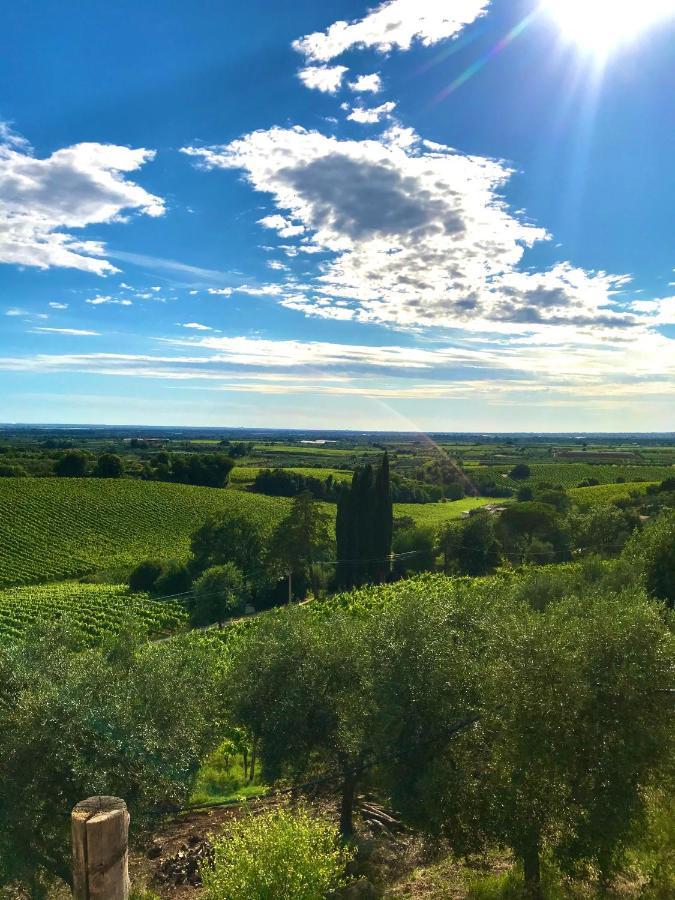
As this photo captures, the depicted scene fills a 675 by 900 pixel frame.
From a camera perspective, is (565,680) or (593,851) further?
(565,680)

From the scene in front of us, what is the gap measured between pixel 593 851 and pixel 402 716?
5368 mm

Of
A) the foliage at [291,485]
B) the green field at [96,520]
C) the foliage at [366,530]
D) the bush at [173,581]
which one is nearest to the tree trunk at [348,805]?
the foliage at [366,530]

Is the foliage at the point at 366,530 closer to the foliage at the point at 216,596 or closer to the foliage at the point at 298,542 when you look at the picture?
the foliage at the point at 298,542

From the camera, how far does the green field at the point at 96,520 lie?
7544 centimetres

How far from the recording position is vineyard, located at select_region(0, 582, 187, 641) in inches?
2015

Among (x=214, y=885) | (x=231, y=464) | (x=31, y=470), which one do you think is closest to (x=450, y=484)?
(x=231, y=464)

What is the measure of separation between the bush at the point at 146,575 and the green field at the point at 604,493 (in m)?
60.7

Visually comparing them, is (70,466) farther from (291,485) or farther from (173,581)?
(173,581)

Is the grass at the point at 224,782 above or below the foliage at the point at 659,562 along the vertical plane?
below

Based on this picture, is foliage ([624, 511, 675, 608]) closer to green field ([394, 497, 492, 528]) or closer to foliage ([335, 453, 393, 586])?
foliage ([335, 453, 393, 586])

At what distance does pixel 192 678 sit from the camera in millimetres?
20938

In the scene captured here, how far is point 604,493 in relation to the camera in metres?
97.6

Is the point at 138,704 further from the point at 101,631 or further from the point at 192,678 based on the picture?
the point at 101,631

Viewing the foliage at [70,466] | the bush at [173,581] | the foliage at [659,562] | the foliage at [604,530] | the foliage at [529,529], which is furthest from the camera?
the foliage at [70,466]
